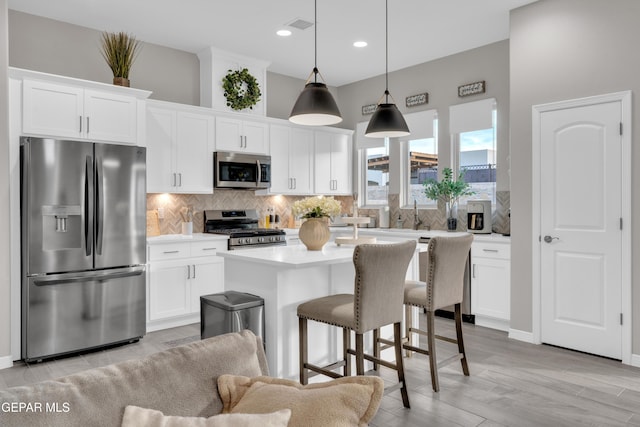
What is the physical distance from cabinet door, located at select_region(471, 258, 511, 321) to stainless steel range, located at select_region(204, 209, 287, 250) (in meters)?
2.24

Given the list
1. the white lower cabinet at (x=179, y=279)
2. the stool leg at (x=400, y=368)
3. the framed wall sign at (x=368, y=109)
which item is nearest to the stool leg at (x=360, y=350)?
the stool leg at (x=400, y=368)

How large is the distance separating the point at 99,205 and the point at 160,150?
1.09 metres

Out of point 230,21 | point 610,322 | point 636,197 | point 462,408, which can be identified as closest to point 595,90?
point 636,197

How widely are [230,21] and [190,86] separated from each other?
1.18 metres

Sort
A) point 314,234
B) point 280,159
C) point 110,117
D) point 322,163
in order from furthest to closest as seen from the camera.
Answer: point 322,163 < point 280,159 < point 110,117 < point 314,234

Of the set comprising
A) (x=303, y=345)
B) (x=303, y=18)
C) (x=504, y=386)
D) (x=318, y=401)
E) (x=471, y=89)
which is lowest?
(x=504, y=386)

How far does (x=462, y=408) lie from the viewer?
279cm

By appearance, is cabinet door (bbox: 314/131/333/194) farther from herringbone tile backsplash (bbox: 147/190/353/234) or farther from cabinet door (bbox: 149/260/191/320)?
cabinet door (bbox: 149/260/191/320)

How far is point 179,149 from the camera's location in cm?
490

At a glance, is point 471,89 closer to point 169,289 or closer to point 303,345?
point 303,345

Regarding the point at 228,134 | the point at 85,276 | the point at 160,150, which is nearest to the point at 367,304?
the point at 85,276

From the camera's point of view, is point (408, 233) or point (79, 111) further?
point (408, 233)

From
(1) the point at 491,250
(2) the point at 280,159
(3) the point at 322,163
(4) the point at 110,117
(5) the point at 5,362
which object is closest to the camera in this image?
(5) the point at 5,362

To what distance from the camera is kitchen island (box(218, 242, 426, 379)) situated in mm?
2830
